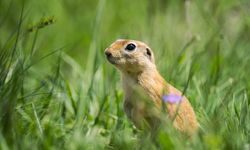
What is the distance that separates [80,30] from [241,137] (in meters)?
3.69

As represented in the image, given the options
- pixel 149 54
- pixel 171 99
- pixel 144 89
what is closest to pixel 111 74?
pixel 149 54

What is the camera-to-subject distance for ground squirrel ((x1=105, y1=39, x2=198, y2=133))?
484 cm

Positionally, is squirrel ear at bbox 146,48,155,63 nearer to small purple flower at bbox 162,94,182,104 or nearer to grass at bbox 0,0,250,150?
grass at bbox 0,0,250,150

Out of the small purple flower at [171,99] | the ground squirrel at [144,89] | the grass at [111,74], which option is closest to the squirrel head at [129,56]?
the ground squirrel at [144,89]

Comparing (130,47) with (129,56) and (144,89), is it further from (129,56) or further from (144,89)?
(144,89)

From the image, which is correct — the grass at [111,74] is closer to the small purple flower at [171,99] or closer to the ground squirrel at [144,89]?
the ground squirrel at [144,89]

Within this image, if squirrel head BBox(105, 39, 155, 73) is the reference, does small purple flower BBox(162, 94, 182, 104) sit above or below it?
below

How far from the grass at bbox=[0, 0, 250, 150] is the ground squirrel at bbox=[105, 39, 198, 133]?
110 mm

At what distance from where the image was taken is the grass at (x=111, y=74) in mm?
4254

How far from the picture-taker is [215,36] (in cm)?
635

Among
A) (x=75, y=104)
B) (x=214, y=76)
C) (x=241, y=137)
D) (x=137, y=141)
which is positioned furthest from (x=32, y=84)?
(x=241, y=137)

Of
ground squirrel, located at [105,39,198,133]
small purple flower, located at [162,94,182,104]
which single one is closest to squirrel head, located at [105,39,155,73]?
ground squirrel, located at [105,39,198,133]

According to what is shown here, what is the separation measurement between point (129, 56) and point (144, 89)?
0.74 ft

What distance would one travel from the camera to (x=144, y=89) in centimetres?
511
